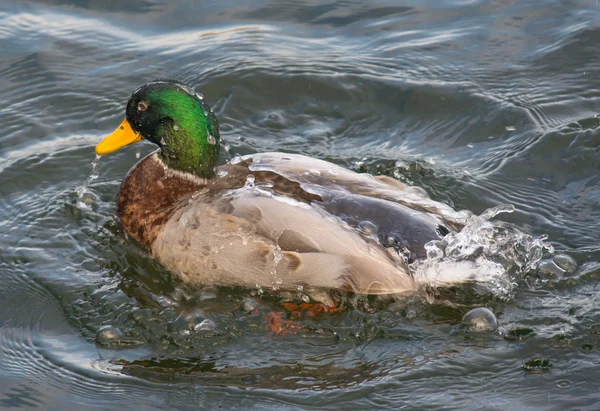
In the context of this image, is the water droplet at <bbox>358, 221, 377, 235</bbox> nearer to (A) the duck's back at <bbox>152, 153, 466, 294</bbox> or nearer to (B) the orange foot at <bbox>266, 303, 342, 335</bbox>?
(A) the duck's back at <bbox>152, 153, 466, 294</bbox>

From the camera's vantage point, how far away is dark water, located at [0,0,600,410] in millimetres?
4883

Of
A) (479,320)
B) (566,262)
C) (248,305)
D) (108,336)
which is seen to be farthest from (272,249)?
(566,262)

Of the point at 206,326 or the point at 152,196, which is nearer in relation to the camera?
the point at 206,326

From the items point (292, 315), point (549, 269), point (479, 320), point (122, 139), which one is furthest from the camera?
point (122, 139)

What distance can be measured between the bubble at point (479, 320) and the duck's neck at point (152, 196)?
1855 millimetres

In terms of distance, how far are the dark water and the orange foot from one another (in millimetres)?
63

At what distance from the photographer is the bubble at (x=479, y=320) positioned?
5.19 meters

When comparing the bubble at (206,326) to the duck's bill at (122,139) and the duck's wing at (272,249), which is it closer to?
the duck's wing at (272,249)

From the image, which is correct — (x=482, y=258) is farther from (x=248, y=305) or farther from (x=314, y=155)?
(x=314, y=155)

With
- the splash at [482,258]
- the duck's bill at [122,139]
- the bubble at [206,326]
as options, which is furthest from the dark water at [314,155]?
the duck's bill at [122,139]

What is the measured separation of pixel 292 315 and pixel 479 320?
1.06 metres

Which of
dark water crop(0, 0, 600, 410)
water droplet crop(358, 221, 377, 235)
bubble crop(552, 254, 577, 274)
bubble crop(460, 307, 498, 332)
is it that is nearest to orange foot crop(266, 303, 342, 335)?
dark water crop(0, 0, 600, 410)

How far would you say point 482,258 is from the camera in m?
5.54

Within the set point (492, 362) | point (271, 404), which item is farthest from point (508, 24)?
point (271, 404)
